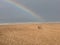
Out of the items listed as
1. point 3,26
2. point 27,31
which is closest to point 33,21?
point 27,31

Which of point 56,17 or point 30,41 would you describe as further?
point 56,17

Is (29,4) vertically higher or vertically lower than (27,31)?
higher

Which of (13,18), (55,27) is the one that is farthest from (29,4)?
(55,27)

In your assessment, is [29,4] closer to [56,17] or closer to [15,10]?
[15,10]

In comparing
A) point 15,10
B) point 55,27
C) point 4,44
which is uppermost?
point 15,10

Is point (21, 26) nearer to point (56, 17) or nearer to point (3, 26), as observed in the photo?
point (3, 26)

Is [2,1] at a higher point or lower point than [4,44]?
higher
